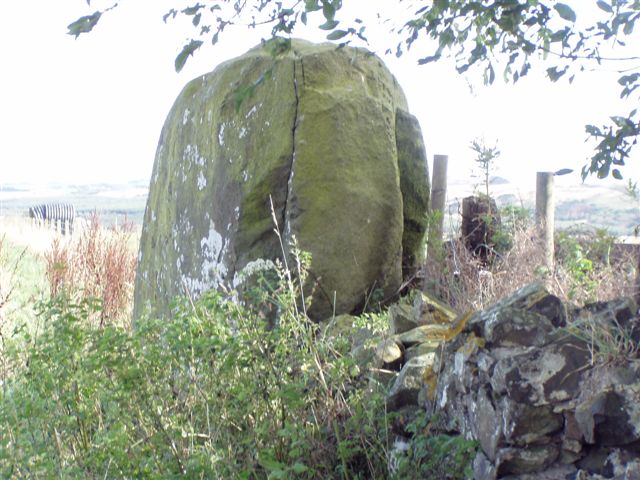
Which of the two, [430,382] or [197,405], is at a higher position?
[430,382]

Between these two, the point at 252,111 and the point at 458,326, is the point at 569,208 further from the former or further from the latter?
the point at 458,326

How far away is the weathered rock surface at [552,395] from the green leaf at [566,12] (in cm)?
114

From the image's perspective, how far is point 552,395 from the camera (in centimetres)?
304

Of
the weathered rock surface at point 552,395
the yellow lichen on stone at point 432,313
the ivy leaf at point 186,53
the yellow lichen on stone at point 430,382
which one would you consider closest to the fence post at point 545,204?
the yellow lichen on stone at point 432,313

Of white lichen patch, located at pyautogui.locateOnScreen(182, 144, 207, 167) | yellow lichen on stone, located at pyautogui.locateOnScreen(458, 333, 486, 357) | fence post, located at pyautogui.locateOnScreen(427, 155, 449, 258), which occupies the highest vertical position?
white lichen patch, located at pyautogui.locateOnScreen(182, 144, 207, 167)

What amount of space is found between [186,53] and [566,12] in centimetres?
150

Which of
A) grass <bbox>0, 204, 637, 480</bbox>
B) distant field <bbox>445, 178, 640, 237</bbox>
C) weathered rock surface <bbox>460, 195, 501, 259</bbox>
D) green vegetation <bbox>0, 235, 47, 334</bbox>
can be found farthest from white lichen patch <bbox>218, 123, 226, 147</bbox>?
weathered rock surface <bbox>460, 195, 501, 259</bbox>

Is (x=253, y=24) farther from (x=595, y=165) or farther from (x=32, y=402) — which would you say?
(x=32, y=402)

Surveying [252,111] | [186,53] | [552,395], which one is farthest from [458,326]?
[252,111]

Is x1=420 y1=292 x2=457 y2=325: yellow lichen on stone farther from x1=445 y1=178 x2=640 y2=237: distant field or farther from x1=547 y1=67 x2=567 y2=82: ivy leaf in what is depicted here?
x1=445 y1=178 x2=640 y2=237: distant field

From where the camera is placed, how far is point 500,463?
3045 millimetres

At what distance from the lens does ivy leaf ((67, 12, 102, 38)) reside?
10.3 ft

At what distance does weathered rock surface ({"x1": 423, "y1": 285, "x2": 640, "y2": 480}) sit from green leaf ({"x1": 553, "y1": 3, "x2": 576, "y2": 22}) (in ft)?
3.73

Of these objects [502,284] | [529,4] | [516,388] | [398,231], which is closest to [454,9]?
[529,4]
